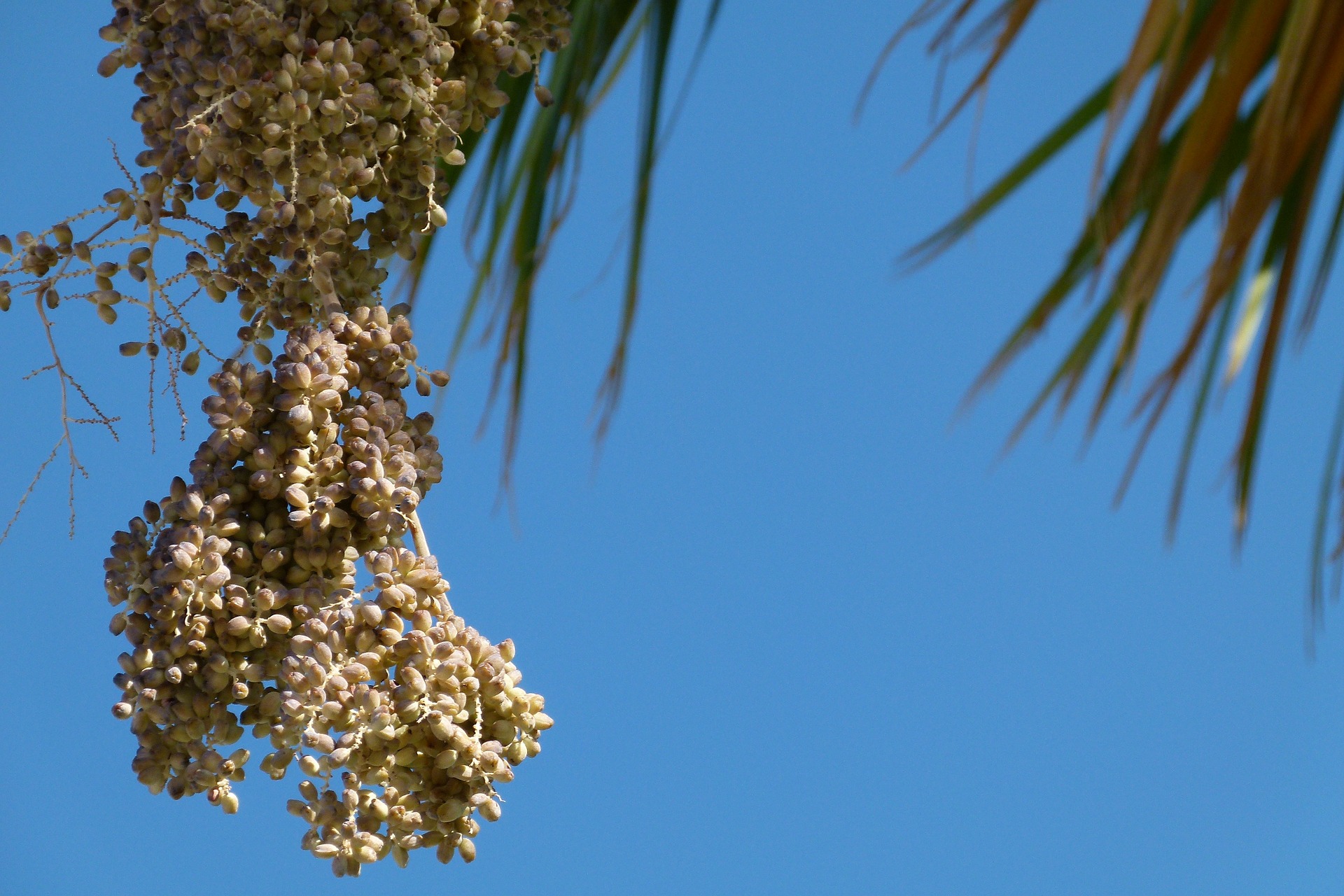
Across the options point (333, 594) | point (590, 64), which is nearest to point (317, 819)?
point (333, 594)

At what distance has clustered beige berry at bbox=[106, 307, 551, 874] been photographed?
0.54m

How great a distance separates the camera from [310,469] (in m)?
0.58

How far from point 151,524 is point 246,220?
0.16m

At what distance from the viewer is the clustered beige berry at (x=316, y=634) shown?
0.54 metres

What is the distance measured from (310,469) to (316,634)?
8cm

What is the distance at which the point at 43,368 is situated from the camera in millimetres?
688

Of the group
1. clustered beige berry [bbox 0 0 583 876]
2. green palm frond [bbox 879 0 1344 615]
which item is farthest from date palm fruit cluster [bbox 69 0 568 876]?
green palm frond [bbox 879 0 1344 615]

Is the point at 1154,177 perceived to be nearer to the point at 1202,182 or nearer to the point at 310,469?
the point at 1202,182

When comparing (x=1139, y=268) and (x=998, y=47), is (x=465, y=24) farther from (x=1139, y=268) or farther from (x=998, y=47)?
(x=1139, y=268)

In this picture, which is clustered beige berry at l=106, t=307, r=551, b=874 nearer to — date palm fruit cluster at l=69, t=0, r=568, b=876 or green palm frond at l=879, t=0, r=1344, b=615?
date palm fruit cluster at l=69, t=0, r=568, b=876

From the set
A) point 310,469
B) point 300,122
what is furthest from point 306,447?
point 300,122

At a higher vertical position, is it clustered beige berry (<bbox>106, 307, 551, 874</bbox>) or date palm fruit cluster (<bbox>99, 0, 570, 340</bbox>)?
date palm fruit cluster (<bbox>99, 0, 570, 340</bbox>)

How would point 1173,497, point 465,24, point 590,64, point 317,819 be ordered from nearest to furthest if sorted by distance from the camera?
point 317,819 → point 465,24 → point 590,64 → point 1173,497

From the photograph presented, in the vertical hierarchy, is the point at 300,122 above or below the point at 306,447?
above
